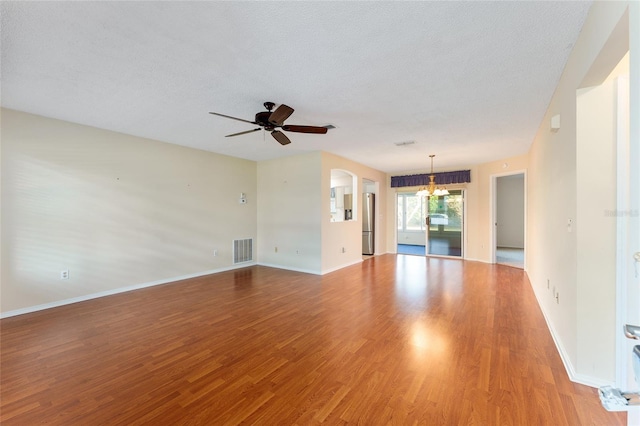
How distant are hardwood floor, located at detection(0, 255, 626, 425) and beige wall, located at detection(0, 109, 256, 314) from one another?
477 mm

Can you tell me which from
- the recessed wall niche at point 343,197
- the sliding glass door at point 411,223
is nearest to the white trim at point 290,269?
the recessed wall niche at point 343,197

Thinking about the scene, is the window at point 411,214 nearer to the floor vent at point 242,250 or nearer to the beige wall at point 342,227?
the beige wall at point 342,227

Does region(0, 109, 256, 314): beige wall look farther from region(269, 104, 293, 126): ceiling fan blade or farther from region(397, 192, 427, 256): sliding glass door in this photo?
region(397, 192, 427, 256): sliding glass door

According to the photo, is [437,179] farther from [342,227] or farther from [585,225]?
[585,225]

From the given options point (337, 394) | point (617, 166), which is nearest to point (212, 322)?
point (337, 394)

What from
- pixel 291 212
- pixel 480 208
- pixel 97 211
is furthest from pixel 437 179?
pixel 97 211

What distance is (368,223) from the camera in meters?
7.73

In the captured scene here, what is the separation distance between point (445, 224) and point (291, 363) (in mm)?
6622

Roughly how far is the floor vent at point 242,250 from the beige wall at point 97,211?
36 centimetres

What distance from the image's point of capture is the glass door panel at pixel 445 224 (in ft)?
23.6

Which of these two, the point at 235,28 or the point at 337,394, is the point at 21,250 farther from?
the point at 337,394

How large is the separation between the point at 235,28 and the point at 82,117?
3212 mm

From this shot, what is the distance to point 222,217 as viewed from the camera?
18.9ft

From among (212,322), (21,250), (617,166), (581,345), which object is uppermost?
(617,166)
